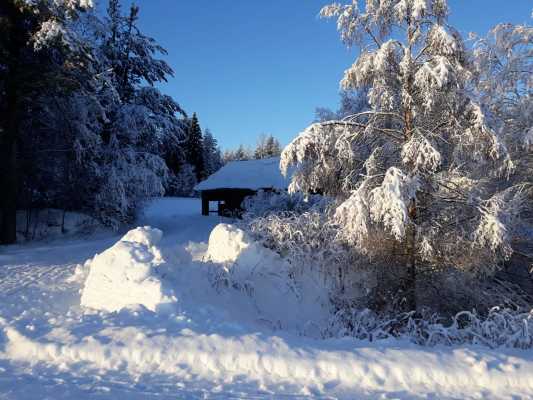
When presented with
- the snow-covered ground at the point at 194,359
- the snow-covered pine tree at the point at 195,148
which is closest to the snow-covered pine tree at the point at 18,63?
the snow-covered ground at the point at 194,359

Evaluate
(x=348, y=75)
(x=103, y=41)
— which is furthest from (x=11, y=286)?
(x=103, y=41)

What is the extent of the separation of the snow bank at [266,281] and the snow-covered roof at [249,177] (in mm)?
13029

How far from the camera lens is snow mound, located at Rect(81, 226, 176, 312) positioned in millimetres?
6227

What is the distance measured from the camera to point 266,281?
8859 mm

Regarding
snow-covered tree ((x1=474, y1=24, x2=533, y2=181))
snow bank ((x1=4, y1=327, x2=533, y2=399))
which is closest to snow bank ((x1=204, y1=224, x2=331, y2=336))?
snow bank ((x1=4, y1=327, x2=533, y2=399))

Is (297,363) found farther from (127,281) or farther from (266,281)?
(266,281)

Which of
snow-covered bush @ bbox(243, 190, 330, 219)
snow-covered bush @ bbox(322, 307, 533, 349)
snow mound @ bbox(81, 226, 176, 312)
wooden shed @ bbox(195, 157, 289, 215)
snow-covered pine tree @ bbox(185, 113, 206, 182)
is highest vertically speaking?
snow-covered pine tree @ bbox(185, 113, 206, 182)

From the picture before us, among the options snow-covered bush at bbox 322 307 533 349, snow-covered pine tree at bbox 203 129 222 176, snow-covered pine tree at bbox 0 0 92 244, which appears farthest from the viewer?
snow-covered pine tree at bbox 203 129 222 176

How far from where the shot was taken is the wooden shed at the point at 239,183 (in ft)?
76.1

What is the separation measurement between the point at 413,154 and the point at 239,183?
16.8 meters

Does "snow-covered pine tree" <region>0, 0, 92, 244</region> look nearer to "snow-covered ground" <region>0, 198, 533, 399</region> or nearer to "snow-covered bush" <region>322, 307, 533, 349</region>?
"snow-covered ground" <region>0, 198, 533, 399</region>

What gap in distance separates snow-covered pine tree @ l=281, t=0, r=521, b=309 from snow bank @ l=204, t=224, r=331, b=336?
169cm

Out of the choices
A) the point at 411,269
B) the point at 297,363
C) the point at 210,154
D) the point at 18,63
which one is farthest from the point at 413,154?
the point at 210,154

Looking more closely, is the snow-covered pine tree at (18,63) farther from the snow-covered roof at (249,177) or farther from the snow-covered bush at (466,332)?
the snow-covered roof at (249,177)
